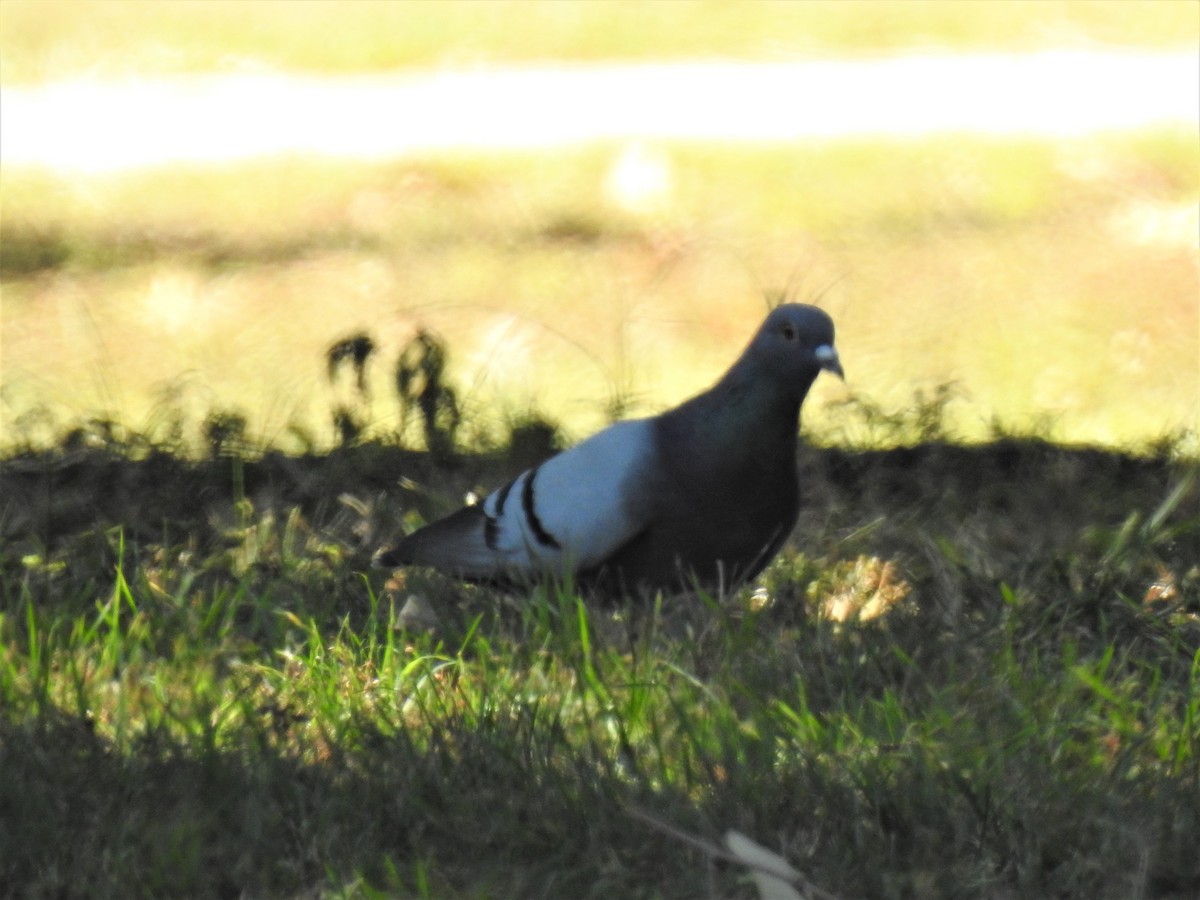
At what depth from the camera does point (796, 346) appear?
3.72 m

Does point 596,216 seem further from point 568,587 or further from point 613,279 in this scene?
point 568,587

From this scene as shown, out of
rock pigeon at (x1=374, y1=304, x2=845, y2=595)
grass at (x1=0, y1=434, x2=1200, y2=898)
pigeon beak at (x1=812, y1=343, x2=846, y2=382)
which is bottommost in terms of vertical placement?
grass at (x1=0, y1=434, x2=1200, y2=898)

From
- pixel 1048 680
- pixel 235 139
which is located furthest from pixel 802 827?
pixel 235 139

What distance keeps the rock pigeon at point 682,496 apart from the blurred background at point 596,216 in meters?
1.01

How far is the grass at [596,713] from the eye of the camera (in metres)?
2.84

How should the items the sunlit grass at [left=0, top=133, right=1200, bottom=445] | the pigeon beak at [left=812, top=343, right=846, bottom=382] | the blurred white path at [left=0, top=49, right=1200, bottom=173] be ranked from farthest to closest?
the blurred white path at [left=0, top=49, right=1200, bottom=173] → the sunlit grass at [left=0, top=133, right=1200, bottom=445] → the pigeon beak at [left=812, top=343, right=846, bottom=382]

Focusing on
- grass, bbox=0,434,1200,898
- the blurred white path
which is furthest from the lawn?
the blurred white path

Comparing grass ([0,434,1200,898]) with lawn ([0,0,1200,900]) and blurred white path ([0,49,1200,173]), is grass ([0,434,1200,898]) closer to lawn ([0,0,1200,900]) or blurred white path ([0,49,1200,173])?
lawn ([0,0,1200,900])

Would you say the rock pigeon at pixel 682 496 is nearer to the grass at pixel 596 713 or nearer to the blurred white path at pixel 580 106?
the grass at pixel 596 713

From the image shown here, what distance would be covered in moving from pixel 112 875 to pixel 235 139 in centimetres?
659

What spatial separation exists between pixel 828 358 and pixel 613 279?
334 centimetres

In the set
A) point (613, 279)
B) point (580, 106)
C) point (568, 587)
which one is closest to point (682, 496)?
point (568, 587)

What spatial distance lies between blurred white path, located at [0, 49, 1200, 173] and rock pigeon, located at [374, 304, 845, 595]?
4683 millimetres

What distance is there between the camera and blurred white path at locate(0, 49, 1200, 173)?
870cm
